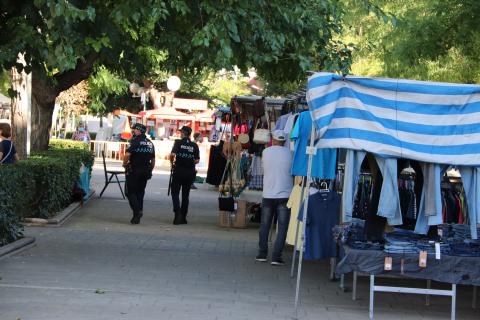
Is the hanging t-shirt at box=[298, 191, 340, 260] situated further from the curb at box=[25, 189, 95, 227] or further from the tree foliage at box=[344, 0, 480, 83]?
the curb at box=[25, 189, 95, 227]

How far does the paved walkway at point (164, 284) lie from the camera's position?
27.3ft

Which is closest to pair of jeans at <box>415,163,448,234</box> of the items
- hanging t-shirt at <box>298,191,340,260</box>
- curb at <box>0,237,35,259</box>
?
hanging t-shirt at <box>298,191,340,260</box>

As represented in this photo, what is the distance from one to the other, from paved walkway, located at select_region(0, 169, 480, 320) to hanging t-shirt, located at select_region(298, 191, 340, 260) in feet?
1.32

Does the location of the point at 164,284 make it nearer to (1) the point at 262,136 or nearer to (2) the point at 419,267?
(2) the point at 419,267

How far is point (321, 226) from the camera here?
10.3m

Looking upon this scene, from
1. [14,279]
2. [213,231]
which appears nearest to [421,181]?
[14,279]

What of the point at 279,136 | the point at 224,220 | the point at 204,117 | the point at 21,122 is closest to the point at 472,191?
the point at 279,136

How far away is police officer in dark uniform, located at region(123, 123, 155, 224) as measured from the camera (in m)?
15.7

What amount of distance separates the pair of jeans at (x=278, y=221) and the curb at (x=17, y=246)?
10.6ft

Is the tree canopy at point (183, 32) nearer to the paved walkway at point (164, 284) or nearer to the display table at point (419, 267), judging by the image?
the paved walkway at point (164, 284)

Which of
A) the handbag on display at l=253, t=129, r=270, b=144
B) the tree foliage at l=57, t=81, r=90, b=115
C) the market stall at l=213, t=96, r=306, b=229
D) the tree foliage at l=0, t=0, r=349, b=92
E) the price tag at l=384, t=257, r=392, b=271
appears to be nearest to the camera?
the price tag at l=384, t=257, r=392, b=271

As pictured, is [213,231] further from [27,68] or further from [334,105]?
[334,105]

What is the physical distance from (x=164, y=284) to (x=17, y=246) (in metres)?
2.83

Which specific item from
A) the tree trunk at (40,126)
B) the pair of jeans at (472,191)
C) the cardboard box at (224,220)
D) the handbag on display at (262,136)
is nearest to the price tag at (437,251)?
the pair of jeans at (472,191)
